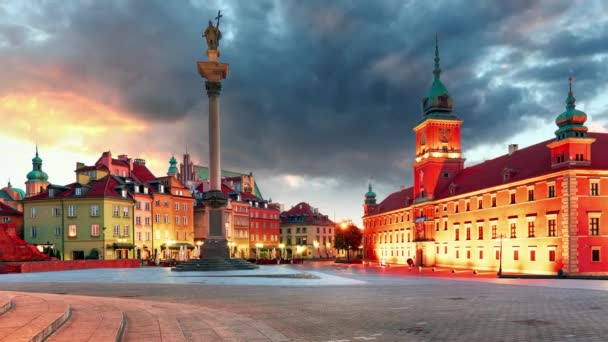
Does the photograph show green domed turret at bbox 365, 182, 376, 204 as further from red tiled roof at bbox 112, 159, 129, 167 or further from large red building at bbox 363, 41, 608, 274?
red tiled roof at bbox 112, 159, 129, 167

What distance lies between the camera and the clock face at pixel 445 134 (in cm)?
9056

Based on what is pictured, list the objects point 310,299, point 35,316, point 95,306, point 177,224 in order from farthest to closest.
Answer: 1. point 177,224
2. point 310,299
3. point 95,306
4. point 35,316

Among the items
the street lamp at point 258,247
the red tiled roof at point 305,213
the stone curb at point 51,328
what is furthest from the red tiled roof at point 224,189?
the stone curb at point 51,328

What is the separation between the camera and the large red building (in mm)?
53344

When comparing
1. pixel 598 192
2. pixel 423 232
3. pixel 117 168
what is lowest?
pixel 423 232

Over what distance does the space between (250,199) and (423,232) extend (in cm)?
5038

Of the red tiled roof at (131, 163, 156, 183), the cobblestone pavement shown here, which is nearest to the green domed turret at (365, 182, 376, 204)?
the red tiled roof at (131, 163, 156, 183)

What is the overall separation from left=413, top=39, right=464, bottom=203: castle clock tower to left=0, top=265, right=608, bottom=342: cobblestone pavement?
210 feet

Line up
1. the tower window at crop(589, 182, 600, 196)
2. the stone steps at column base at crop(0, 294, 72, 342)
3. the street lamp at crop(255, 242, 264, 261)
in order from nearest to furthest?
the stone steps at column base at crop(0, 294, 72, 342) → the tower window at crop(589, 182, 600, 196) → the street lamp at crop(255, 242, 264, 261)

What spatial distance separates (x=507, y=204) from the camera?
6512cm

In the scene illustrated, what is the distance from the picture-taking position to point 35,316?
12.3 m

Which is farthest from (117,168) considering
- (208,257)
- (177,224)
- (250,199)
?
(208,257)

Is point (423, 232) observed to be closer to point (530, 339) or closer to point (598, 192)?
point (598, 192)

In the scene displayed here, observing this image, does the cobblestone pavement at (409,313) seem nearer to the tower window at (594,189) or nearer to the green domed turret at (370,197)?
the tower window at (594,189)
